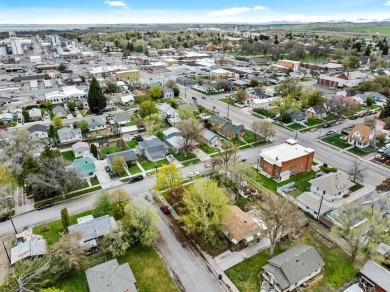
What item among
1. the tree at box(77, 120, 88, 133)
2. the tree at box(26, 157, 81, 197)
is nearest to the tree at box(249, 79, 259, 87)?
the tree at box(77, 120, 88, 133)

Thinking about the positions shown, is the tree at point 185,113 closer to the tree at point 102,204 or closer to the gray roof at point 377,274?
the tree at point 102,204

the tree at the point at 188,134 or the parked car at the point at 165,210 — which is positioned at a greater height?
the tree at the point at 188,134

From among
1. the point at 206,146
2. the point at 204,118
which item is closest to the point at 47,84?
the point at 204,118

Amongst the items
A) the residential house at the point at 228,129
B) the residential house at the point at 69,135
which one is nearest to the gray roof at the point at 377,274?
the residential house at the point at 228,129

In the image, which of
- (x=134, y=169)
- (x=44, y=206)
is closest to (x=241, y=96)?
(x=134, y=169)

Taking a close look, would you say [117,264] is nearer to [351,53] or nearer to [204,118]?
[204,118]

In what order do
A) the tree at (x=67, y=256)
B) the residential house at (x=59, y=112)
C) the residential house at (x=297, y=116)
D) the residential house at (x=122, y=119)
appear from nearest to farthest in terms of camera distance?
the tree at (x=67, y=256) < the residential house at (x=122, y=119) < the residential house at (x=297, y=116) < the residential house at (x=59, y=112)
